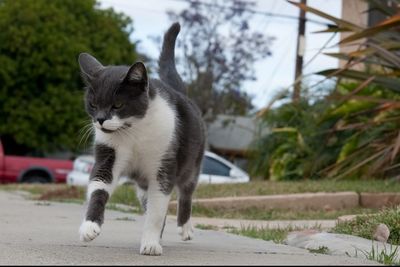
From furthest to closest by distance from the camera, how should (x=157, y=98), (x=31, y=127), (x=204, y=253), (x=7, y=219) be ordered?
(x=31, y=127) → (x=7, y=219) → (x=157, y=98) → (x=204, y=253)

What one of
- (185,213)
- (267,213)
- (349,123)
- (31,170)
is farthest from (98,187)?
(31,170)

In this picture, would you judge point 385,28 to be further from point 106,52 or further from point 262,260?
point 106,52

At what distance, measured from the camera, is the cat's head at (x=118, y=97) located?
14.6 feet

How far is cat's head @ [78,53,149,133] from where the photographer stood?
175 inches

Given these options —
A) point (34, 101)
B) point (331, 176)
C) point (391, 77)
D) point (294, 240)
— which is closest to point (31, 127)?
point (34, 101)

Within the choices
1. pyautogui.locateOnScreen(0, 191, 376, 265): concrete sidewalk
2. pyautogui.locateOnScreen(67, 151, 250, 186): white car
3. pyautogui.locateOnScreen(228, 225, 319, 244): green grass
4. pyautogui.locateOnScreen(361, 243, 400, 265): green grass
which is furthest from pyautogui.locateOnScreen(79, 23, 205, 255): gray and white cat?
pyautogui.locateOnScreen(67, 151, 250, 186): white car

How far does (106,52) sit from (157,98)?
2812 cm

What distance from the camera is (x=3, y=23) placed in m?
31.5

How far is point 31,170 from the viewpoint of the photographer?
21.3 metres

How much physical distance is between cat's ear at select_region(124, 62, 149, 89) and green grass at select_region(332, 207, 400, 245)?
221 cm

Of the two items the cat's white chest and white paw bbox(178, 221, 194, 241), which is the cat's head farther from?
white paw bbox(178, 221, 194, 241)

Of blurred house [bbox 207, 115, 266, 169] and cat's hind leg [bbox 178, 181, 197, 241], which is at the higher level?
blurred house [bbox 207, 115, 266, 169]

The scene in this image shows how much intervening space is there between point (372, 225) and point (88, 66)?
100 inches

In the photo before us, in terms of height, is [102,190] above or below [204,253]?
above
